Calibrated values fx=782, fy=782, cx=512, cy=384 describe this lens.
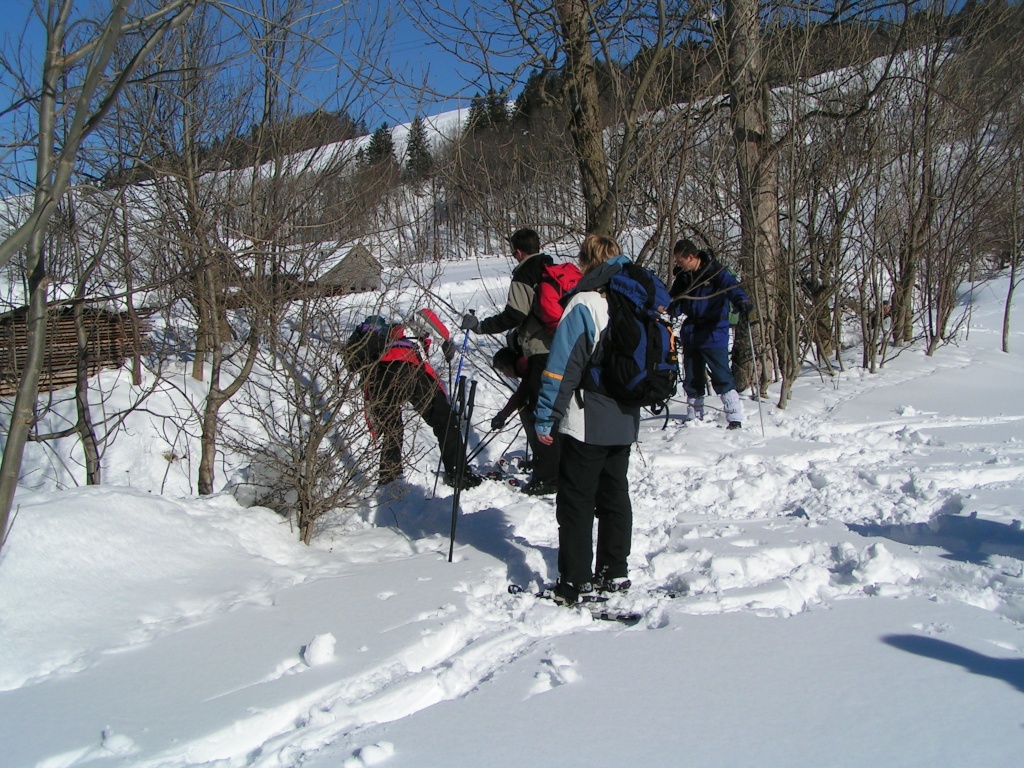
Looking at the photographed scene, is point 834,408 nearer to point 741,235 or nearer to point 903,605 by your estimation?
point 741,235

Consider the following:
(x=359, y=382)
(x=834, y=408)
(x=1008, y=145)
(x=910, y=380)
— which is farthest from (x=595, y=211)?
(x=1008, y=145)

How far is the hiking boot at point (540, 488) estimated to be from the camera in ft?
18.8

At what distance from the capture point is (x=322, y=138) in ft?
21.6

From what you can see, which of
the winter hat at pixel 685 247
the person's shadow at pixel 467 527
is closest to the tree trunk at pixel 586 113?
the winter hat at pixel 685 247

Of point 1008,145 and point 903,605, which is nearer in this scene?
point 903,605

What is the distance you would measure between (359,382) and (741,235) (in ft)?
15.6

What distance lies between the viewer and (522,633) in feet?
11.2

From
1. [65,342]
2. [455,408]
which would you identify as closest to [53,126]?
[455,408]

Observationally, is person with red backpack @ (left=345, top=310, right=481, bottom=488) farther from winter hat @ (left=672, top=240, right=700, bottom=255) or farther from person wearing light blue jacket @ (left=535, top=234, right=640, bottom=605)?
winter hat @ (left=672, top=240, right=700, bottom=255)

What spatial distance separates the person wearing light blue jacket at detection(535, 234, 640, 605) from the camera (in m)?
3.58

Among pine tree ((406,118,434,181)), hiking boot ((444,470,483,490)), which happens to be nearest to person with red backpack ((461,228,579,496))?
hiking boot ((444,470,483,490))

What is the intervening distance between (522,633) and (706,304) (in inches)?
190

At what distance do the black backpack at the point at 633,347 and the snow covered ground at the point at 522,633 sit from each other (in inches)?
39.4

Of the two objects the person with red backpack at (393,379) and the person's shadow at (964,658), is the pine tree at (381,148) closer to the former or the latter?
the person with red backpack at (393,379)
